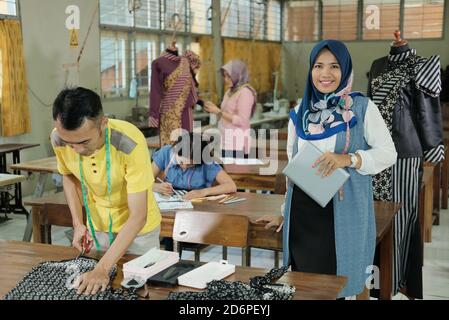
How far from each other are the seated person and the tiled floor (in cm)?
85

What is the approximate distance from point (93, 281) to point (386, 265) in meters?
1.71

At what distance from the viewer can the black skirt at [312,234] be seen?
2.05 meters

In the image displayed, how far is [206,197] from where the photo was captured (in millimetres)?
3244

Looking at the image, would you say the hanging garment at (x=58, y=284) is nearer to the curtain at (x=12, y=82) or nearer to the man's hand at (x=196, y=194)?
the man's hand at (x=196, y=194)

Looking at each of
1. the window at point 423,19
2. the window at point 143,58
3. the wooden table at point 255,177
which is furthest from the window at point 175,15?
the window at point 423,19

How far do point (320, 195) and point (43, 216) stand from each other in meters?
1.44

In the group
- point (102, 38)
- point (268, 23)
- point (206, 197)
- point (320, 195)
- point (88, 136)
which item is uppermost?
point (268, 23)

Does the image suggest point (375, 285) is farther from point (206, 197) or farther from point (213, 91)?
point (213, 91)

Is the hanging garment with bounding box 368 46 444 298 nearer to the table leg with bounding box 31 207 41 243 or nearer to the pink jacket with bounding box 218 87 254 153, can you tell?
the pink jacket with bounding box 218 87 254 153

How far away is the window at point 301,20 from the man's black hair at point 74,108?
11909 mm

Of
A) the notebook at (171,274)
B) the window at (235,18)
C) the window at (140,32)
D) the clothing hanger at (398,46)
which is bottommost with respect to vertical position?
the notebook at (171,274)

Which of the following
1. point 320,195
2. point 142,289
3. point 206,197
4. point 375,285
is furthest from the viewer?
point 206,197

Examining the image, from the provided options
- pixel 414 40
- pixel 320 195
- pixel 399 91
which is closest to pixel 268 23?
pixel 414 40
